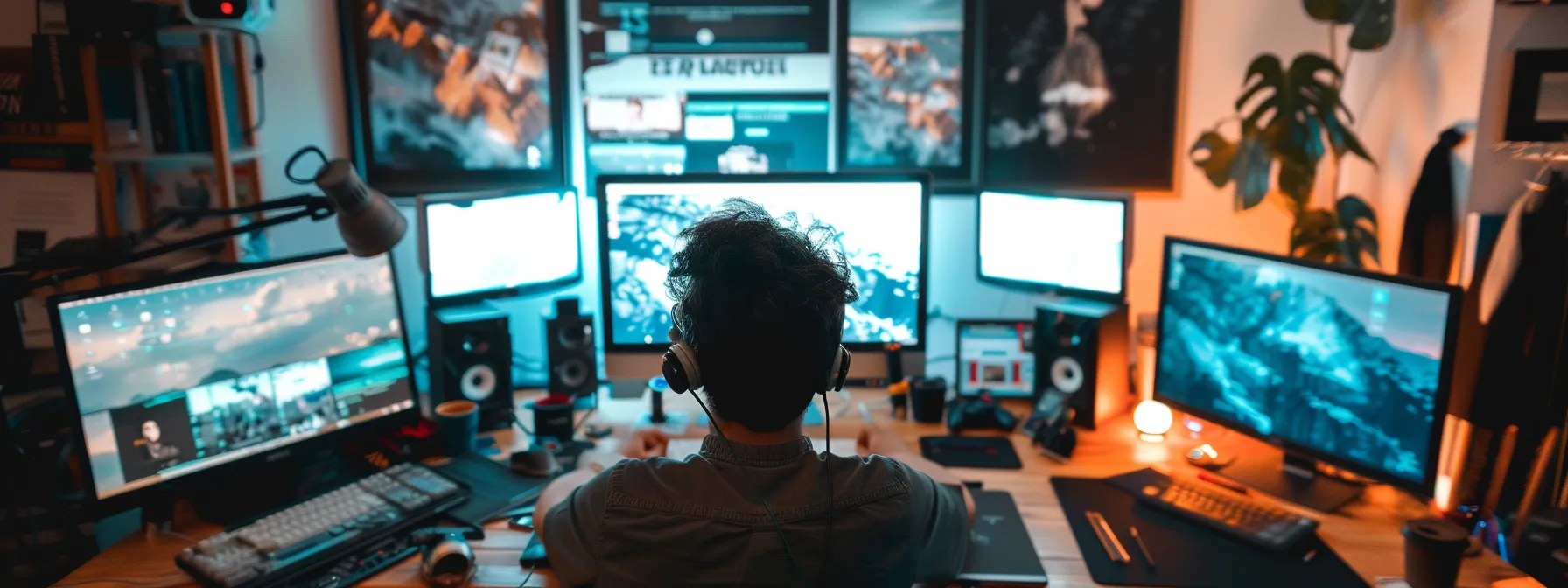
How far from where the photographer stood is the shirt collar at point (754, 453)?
1.34 meters

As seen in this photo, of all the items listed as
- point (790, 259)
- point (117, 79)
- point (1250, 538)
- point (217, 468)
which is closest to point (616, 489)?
point (790, 259)

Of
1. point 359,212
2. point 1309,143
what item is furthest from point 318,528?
point 1309,143

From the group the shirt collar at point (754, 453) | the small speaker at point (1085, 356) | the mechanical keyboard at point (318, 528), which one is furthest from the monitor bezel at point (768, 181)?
the shirt collar at point (754, 453)

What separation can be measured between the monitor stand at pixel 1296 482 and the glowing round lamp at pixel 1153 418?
0.16 meters

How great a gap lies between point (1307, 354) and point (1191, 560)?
18.3 inches

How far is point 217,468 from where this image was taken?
1.83m

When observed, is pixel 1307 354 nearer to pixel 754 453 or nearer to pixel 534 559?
pixel 754 453

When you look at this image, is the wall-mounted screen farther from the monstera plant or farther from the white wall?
the white wall

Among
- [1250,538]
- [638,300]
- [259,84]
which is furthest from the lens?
[259,84]

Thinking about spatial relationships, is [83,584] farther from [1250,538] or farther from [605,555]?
[1250,538]

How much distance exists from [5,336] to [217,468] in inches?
18.0

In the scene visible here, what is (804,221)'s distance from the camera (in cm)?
225

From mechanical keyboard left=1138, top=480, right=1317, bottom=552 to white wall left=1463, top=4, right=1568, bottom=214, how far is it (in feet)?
2.47

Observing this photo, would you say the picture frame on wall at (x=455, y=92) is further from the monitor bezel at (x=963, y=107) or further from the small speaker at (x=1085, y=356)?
the small speaker at (x=1085, y=356)
